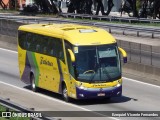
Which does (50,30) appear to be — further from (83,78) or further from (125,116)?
(125,116)

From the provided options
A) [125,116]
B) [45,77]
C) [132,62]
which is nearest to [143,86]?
[132,62]

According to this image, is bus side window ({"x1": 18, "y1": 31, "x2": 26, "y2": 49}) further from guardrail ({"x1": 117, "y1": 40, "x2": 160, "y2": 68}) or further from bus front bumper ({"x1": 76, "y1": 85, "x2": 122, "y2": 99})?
guardrail ({"x1": 117, "y1": 40, "x2": 160, "y2": 68})

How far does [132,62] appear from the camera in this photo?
29.0m

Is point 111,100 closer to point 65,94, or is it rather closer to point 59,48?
point 65,94

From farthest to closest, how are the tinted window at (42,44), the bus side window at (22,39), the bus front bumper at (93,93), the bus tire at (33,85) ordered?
the bus side window at (22,39) < the bus tire at (33,85) < the tinted window at (42,44) < the bus front bumper at (93,93)

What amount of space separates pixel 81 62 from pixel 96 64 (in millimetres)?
543

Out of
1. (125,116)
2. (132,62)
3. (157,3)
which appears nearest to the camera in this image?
(125,116)

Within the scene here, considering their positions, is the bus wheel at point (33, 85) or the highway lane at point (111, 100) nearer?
the highway lane at point (111, 100)

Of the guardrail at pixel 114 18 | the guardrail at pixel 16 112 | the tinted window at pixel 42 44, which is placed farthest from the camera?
the guardrail at pixel 114 18

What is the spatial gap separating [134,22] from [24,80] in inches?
1583

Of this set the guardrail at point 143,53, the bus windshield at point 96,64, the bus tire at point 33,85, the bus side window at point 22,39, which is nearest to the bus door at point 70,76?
the bus windshield at point 96,64

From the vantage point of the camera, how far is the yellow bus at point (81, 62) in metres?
20.4

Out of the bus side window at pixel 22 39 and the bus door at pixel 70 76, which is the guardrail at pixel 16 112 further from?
the bus side window at pixel 22 39

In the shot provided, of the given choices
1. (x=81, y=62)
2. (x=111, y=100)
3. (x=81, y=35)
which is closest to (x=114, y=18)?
(x=111, y=100)
